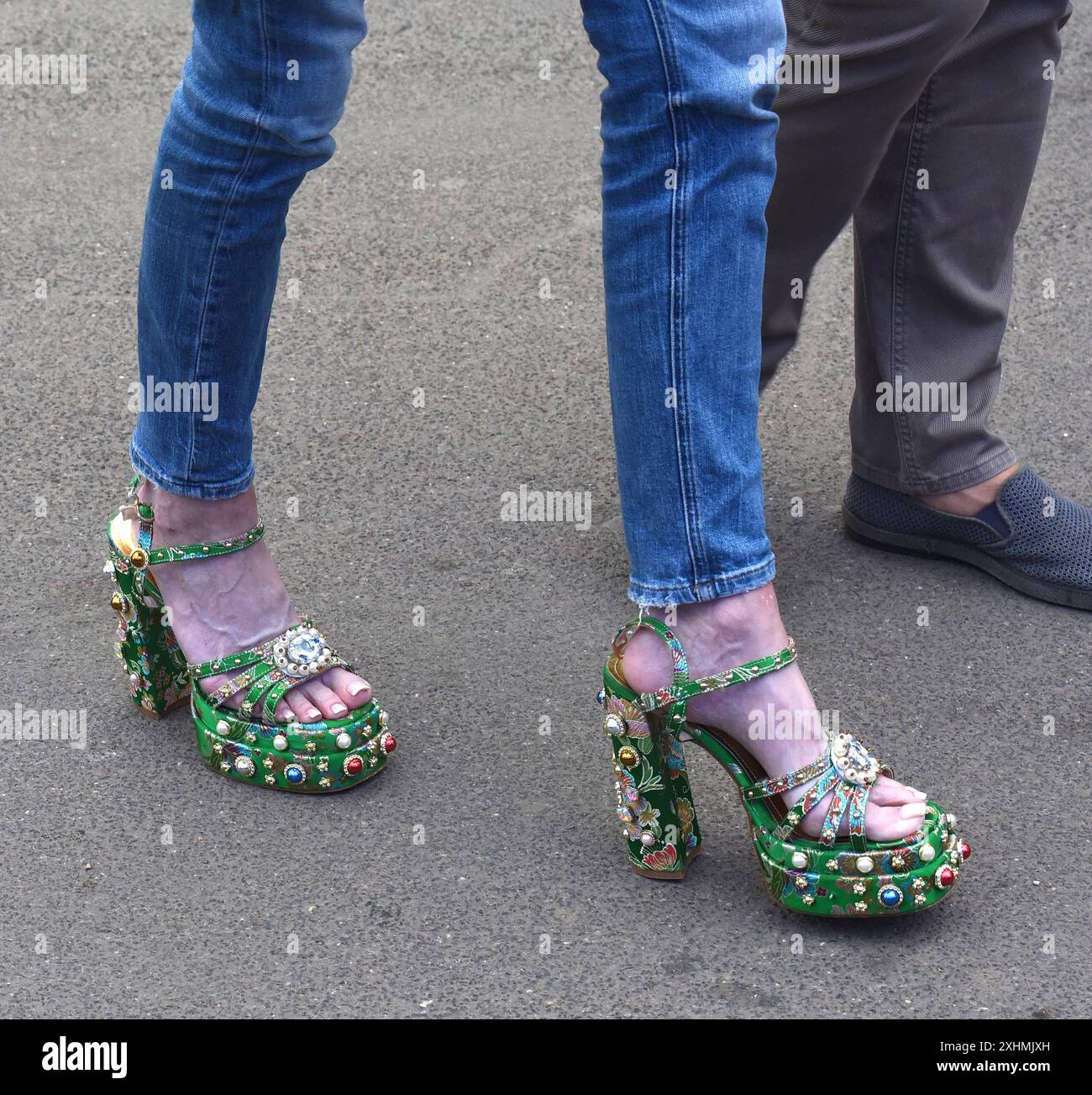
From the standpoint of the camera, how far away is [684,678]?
1.69 meters

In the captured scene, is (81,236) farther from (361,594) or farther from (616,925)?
(616,925)

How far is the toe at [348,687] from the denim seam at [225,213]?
296 millimetres

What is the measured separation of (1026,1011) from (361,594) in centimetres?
115

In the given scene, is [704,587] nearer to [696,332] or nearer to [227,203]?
[696,332]

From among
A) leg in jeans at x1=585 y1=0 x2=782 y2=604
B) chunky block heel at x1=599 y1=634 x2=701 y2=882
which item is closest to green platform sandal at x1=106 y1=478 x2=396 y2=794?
chunky block heel at x1=599 y1=634 x2=701 y2=882

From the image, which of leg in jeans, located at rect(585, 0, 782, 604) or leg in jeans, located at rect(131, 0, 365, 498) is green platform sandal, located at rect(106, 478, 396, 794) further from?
leg in jeans, located at rect(585, 0, 782, 604)

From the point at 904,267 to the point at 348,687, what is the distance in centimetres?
105

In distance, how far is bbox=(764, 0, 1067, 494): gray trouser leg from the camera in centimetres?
214

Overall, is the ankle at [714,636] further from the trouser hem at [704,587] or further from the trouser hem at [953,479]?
the trouser hem at [953,479]

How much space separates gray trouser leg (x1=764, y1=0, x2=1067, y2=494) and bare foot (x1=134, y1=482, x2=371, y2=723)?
88 cm

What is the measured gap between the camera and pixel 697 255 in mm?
1623

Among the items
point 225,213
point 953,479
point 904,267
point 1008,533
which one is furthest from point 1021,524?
point 225,213

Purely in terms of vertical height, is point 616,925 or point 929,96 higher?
point 929,96
